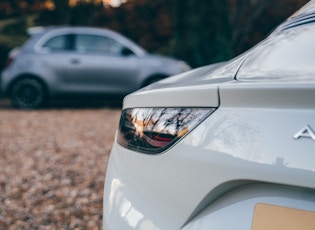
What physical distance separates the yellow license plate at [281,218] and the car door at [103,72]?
384 inches

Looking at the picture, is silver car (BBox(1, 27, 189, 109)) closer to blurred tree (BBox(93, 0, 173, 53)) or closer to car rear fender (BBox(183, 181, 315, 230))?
blurred tree (BBox(93, 0, 173, 53))

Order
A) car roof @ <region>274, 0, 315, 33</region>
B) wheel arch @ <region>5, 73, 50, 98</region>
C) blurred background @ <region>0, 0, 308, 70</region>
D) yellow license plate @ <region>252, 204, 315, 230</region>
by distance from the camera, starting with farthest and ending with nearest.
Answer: blurred background @ <region>0, 0, 308, 70</region>, wheel arch @ <region>5, 73, 50, 98</region>, car roof @ <region>274, 0, 315, 33</region>, yellow license plate @ <region>252, 204, 315, 230</region>

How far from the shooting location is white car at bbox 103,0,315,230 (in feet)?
4.84

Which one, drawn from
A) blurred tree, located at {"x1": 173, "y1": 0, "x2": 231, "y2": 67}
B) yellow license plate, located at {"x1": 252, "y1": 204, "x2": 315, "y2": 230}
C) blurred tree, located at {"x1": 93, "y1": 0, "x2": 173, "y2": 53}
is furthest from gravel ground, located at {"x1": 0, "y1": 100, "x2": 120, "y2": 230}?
blurred tree, located at {"x1": 93, "y1": 0, "x2": 173, "y2": 53}

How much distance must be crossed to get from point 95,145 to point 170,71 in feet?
14.0

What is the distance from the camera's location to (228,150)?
5.21 feet

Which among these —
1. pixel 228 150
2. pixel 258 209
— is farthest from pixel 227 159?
pixel 258 209

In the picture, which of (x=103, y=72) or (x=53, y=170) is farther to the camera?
(x=103, y=72)

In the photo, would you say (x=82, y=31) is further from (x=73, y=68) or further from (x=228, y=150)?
(x=228, y=150)

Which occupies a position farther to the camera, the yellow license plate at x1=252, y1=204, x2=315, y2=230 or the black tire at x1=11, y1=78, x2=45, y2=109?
the black tire at x1=11, y1=78, x2=45, y2=109

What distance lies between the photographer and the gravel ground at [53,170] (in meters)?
4.24

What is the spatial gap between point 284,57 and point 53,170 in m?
4.17

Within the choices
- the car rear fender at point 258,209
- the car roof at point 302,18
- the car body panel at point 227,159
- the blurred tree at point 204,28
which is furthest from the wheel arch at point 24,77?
the car rear fender at point 258,209

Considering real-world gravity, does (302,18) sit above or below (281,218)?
above
